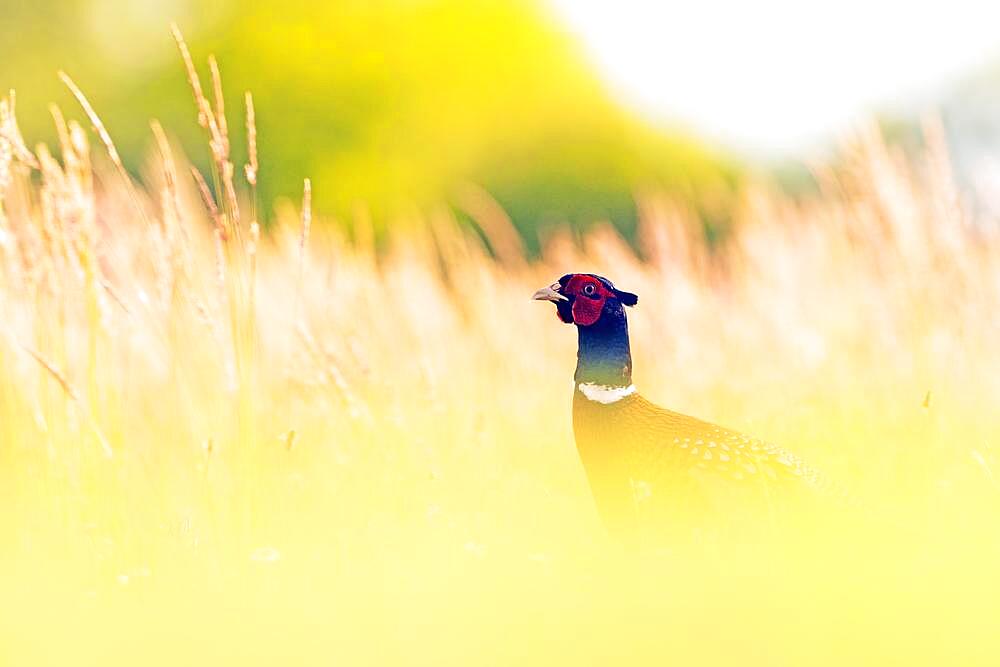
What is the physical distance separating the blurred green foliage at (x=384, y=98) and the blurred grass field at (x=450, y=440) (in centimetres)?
593

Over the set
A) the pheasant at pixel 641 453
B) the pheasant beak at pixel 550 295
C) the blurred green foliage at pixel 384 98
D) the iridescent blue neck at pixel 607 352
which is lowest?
the pheasant at pixel 641 453

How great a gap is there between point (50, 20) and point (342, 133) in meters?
3.34

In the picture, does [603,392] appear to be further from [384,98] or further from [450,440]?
[384,98]

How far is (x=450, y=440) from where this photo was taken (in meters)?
4.09

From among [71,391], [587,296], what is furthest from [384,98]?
[71,391]

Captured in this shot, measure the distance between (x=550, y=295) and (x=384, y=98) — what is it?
1000 centimetres

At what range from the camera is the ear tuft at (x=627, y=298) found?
3.06m

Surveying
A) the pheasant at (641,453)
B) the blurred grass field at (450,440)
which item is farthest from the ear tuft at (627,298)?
the blurred grass field at (450,440)

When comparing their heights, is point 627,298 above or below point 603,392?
above

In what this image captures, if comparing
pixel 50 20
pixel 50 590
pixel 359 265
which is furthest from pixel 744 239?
pixel 50 20

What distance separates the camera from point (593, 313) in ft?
10.1

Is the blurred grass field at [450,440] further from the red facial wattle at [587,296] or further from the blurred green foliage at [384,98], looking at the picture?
the blurred green foliage at [384,98]

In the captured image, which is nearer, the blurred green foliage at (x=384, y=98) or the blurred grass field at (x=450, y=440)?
the blurred grass field at (x=450, y=440)

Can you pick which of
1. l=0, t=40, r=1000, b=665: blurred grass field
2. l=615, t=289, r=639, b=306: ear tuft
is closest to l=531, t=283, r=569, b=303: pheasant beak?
l=615, t=289, r=639, b=306: ear tuft
